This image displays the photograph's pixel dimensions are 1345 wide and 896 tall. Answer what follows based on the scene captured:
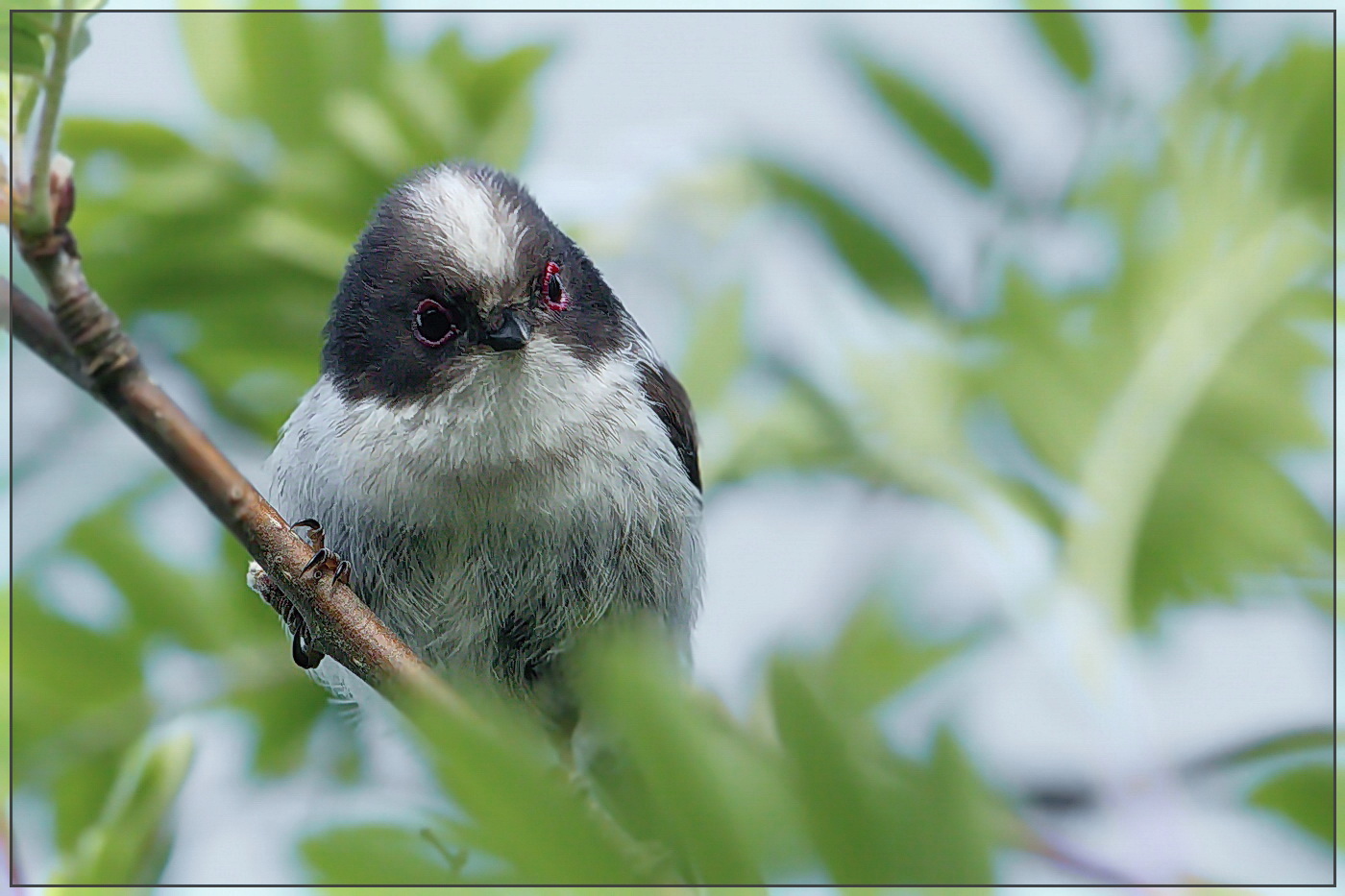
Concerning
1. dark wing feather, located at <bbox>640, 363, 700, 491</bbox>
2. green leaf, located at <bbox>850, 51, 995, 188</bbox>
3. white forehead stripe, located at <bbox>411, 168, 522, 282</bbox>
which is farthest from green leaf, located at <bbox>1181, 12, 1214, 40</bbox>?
white forehead stripe, located at <bbox>411, 168, 522, 282</bbox>

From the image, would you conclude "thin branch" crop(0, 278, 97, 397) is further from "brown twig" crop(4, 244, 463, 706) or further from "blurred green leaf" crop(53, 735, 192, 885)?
"blurred green leaf" crop(53, 735, 192, 885)

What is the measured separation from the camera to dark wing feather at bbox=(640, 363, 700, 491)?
2465 mm

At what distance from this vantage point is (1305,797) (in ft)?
5.96

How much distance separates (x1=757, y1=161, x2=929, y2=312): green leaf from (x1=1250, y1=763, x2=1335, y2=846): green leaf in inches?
41.1

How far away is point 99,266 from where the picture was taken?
2.16 metres

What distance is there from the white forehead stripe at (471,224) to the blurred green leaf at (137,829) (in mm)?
813

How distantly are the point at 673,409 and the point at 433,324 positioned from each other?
1.82 ft

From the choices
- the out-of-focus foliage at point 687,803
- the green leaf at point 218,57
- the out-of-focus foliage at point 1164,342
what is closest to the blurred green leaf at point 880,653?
the out-of-focus foliage at point 1164,342

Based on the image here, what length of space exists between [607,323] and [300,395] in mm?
596

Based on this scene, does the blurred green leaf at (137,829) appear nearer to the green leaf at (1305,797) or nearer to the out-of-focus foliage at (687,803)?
the out-of-focus foliage at (687,803)

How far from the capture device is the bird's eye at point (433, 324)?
2.10m

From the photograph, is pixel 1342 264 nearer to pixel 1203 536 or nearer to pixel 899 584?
pixel 1203 536

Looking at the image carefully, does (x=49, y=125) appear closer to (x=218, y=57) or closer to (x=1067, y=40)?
(x=218, y=57)

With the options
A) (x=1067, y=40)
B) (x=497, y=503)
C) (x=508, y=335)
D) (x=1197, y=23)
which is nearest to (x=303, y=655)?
(x=497, y=503)
